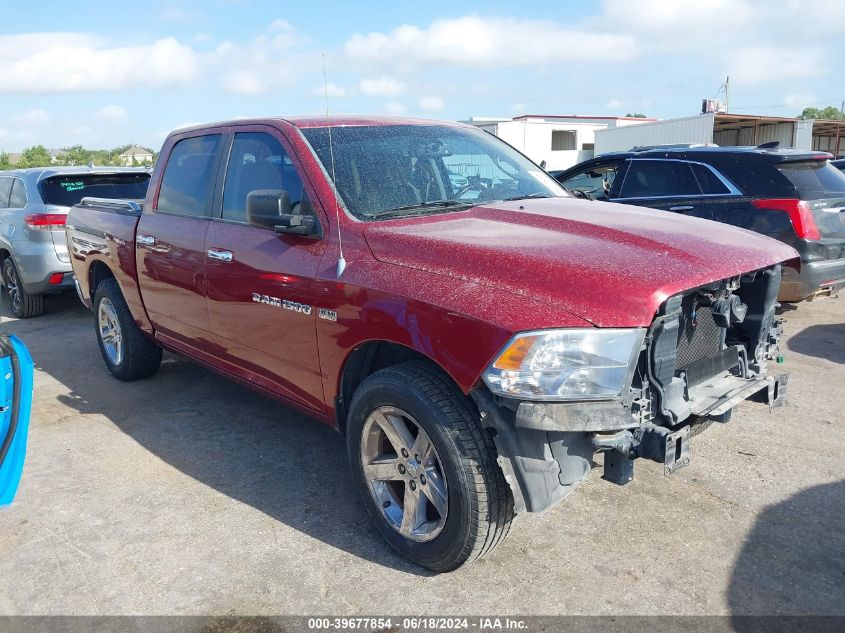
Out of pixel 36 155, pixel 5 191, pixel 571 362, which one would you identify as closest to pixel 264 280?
pixel 571 362

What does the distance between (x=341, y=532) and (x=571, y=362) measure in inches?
62.3

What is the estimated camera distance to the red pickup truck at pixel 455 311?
256cm

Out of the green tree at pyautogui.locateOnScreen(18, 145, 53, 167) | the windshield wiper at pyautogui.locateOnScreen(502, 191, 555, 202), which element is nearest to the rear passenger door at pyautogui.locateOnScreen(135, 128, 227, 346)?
the windshield wiper at pyautogui.locateOnScreen(502, 191, 555, 202)

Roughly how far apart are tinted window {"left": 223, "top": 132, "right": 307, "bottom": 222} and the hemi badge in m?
0.58

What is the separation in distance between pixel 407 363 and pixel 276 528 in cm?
117

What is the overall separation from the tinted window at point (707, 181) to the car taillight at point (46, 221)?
6.69 meters

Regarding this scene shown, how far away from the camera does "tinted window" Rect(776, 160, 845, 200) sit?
244 inches

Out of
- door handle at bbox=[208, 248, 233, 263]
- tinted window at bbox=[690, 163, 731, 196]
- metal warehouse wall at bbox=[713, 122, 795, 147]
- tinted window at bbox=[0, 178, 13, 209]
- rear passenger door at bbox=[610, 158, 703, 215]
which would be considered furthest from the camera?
metal warehouse wall at bbox=[713, 122, 795, 147]

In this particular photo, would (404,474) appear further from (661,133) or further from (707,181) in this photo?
(661,133)

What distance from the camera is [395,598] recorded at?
9.57 ft

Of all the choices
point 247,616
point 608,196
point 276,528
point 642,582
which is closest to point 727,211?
point 608,196

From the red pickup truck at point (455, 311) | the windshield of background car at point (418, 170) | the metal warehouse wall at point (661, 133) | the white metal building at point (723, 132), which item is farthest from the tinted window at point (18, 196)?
the white metal building at point (723, 132)

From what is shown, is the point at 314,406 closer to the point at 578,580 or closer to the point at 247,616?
the point at 247,616

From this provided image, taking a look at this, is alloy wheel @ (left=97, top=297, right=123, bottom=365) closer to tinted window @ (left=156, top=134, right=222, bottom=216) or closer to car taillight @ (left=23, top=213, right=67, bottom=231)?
tinted window @ (left=156, top=134, right=222, bottom=216)
